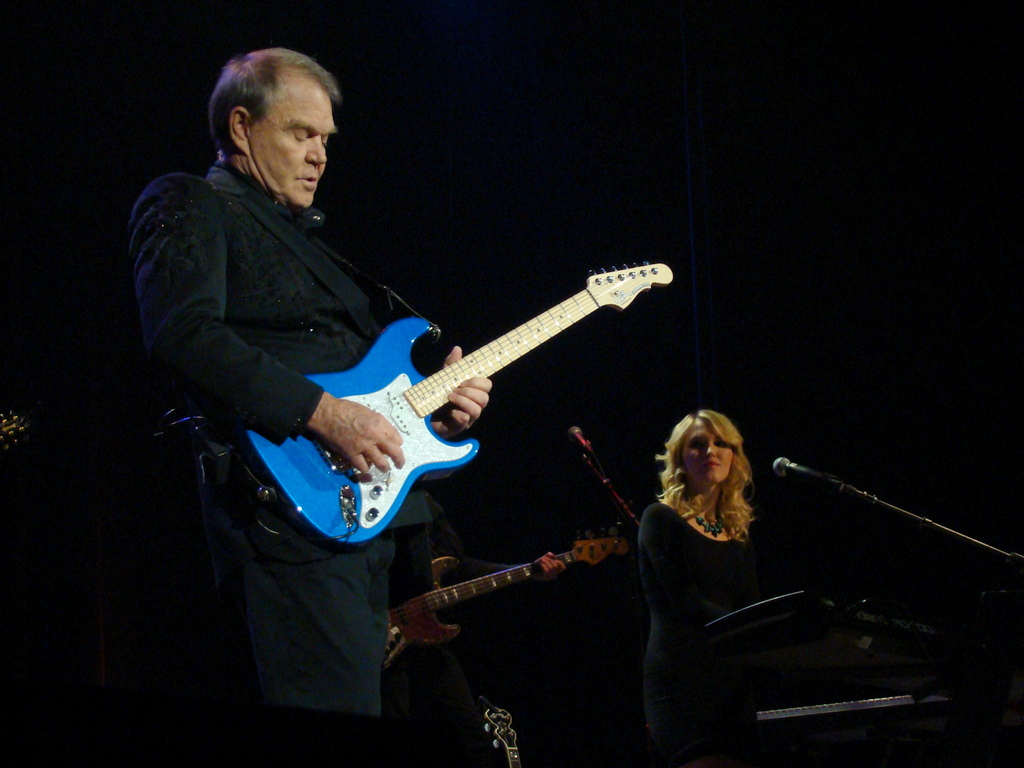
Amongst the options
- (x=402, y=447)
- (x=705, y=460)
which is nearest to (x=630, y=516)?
(x=705, y=460)

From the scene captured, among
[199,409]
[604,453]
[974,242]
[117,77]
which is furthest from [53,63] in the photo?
[974,242]

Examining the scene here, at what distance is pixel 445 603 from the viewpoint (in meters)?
5.00

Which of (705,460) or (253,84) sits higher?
(253,84)

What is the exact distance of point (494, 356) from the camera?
8.46 feet

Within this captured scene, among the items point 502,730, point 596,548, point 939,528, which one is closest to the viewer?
point 939,528

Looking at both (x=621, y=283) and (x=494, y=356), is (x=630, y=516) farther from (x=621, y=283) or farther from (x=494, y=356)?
(x=494, y=356)

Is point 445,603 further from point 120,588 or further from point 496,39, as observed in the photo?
point 496,39

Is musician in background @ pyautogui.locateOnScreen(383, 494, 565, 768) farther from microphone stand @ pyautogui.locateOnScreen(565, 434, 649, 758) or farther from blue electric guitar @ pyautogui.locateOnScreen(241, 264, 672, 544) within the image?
blue electric guitar @ pyautogui.locateOnScreen(241, 264, 672, 544)

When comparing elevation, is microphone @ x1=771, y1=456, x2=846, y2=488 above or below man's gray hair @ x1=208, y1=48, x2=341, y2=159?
Answer: below

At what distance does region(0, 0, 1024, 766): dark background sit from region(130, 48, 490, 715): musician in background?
2290 millimetres

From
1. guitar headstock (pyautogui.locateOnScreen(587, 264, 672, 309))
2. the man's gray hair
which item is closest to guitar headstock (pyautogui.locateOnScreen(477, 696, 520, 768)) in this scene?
guitar headstock (pyautogui.locateOnScreen(587, 264, 672, 309))

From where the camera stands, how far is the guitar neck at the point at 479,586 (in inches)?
195

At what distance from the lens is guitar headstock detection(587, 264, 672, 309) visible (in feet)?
9.89

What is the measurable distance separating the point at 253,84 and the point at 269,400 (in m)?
0.94
